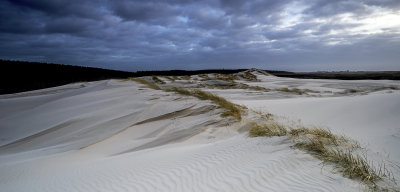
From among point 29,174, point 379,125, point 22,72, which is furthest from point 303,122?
point 22,72

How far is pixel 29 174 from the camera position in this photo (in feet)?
11.7

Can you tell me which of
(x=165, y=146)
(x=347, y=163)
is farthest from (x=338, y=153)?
(x=165, y=146)

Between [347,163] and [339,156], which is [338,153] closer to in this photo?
[339,156]

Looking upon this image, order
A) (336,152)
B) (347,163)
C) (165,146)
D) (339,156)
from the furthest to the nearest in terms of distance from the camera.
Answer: (165,146)
(336,152)
(339,156)
(347,163)

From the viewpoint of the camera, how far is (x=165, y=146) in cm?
487

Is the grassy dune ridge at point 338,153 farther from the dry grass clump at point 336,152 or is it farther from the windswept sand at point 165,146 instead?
the windswept sand at point 165,146

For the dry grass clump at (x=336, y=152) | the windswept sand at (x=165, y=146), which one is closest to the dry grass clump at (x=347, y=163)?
the dry grass clump at (x=336, y=152)

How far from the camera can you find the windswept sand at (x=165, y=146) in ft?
9.07

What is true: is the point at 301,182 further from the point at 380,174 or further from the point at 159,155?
the point at 159,155

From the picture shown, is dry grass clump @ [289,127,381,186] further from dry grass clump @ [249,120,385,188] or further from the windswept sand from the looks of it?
the windswept sand

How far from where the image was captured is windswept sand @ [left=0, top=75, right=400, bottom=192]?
2764mm

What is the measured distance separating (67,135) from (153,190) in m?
4.83

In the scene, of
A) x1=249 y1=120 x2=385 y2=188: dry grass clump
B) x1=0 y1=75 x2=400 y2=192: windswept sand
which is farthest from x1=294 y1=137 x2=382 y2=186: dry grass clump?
x1=0 y1=75 x2=400 y2=192: windswept sand

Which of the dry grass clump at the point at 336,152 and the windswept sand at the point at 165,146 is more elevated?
the dry grass clump at the point at 336,152
